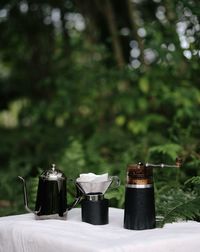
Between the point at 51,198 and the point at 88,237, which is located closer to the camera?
the point at 88,237

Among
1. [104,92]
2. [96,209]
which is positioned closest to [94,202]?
[96,209]

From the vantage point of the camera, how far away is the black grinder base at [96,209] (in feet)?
8.77

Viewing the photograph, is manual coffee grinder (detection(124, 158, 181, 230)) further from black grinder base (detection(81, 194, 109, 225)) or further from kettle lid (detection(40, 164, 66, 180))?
kettle lid (detection(40, 164, 66, 180))

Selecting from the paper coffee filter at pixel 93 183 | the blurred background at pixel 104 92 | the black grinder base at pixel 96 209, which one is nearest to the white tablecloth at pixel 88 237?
the black grinder base at pixel 96 209

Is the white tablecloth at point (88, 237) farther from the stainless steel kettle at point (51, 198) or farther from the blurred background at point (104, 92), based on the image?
the blurred background at point (104, 92)

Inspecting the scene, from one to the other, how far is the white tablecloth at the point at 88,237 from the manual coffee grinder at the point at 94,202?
0.15 ft

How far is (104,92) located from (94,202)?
15.6ft

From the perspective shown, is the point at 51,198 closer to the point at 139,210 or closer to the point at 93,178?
the point at 93,178

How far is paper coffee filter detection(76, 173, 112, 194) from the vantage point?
272 cm

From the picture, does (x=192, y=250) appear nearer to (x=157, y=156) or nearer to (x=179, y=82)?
(x=157, y=156)

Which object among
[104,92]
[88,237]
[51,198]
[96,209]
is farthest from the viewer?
[104,92]

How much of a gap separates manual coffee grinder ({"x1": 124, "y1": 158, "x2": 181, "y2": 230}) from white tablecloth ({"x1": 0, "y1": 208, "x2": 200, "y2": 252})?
5cm

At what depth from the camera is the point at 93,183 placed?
2717 millimetres

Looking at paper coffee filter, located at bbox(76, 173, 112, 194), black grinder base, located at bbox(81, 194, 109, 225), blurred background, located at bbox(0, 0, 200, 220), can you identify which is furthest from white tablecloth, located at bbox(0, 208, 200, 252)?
blurred background, located at bbox(0, 0, 200, 220)
